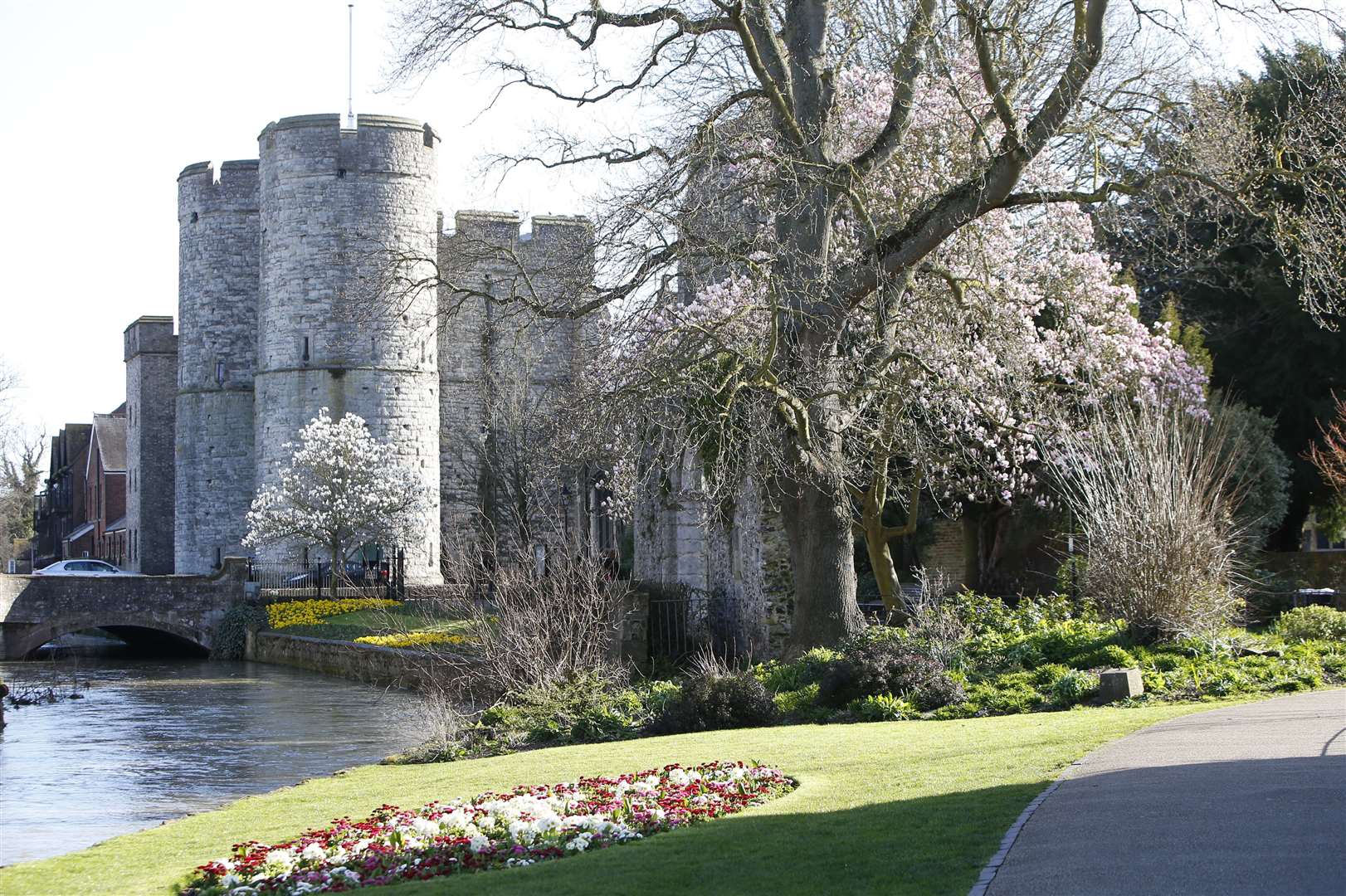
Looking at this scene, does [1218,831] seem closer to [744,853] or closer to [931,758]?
[744,853]

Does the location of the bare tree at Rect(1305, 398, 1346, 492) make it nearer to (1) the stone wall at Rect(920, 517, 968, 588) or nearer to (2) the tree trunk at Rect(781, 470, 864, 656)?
(1) the stone wall at Rect(920, 517, 968, 588)

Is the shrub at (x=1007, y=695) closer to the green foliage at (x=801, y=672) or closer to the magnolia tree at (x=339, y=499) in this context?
the green foliage at (x=801, y=672)

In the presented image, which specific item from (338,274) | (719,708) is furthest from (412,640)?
(338,274)

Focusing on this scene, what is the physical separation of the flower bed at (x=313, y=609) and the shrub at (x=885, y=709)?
73.5ft

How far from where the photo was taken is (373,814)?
1028cm

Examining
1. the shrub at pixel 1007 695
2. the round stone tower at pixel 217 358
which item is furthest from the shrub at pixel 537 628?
the round stone tower at pixel 217 358

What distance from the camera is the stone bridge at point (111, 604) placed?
122 feet

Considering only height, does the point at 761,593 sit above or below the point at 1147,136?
below

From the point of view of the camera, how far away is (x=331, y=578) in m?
39.0

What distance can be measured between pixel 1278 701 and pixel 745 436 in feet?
19.0

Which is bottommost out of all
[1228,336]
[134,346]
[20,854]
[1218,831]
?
[20,854]

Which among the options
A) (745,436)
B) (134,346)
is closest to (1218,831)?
(745,436)

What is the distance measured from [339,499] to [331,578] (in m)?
2.28

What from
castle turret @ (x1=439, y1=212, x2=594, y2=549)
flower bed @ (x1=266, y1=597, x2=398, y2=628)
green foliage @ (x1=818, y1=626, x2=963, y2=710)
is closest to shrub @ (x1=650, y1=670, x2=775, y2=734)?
green foliage @ (x1=818, y1=626, x2=963, y2=710)
